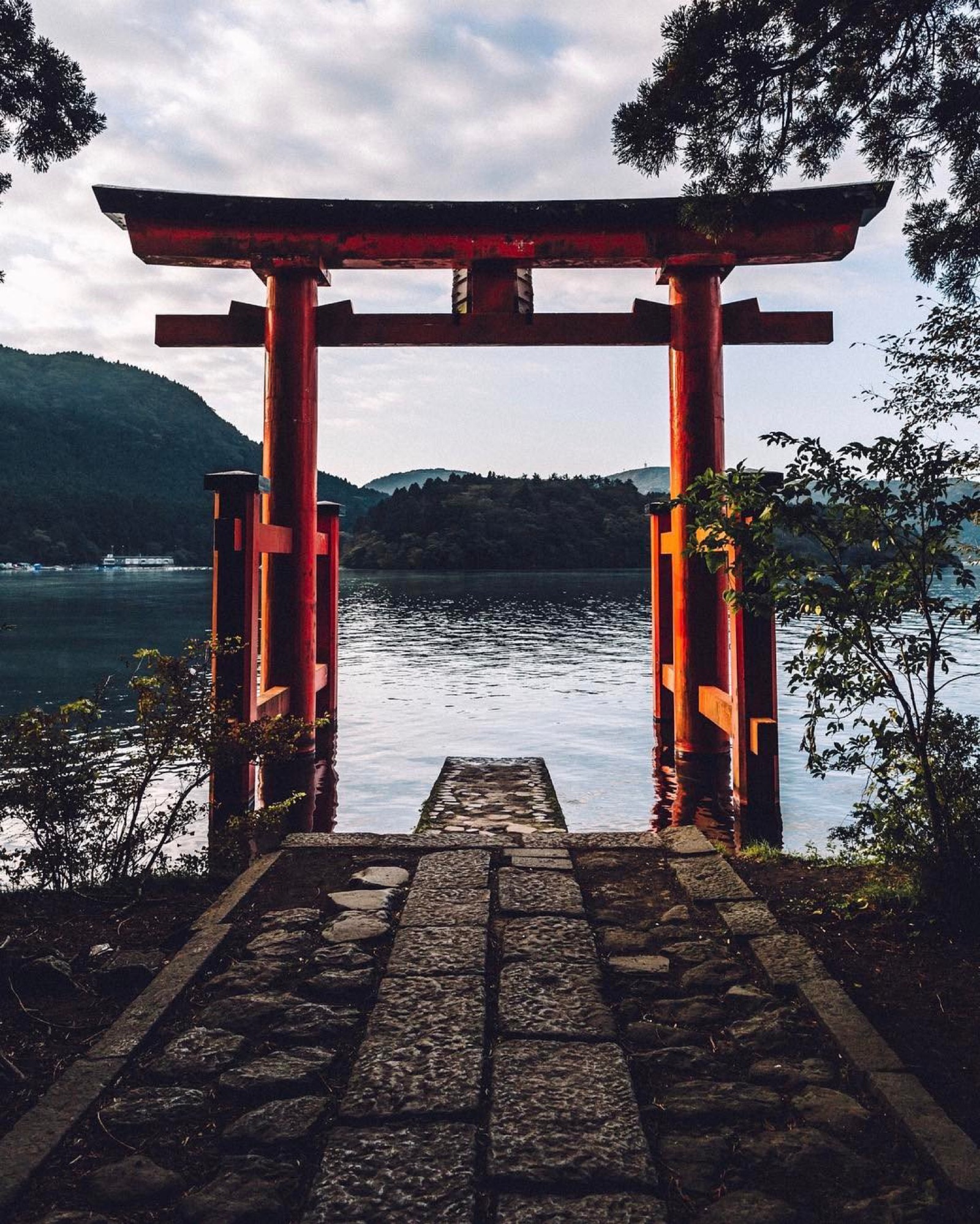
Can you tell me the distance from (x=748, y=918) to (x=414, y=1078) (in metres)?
1.89

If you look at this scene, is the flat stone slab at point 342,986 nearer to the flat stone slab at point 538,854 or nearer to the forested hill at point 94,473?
the flat stone slab at point 538,854

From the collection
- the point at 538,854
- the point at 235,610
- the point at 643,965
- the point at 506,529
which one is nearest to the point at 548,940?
the point at 643,965

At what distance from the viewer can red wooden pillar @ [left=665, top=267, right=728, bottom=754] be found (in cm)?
820

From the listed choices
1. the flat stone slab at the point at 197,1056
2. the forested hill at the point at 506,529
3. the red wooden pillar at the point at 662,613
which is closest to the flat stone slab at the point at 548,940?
the flat stone slab at the point at 197,1056

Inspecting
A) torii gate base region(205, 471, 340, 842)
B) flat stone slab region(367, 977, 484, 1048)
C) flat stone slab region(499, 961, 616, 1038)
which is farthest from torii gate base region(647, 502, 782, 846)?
torii gate base region(205, 471, 340, 842)

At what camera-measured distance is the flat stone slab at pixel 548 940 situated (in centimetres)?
349

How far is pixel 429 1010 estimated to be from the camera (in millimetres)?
3008

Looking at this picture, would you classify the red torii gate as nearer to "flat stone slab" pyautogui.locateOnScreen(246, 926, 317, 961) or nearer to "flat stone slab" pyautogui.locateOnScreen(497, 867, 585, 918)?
"flat stone slab" pyautogui.locateOnScreen(497, 867, 585, 918)

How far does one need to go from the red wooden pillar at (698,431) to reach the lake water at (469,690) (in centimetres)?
146

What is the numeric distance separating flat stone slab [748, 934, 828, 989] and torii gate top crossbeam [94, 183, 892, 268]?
6265mm

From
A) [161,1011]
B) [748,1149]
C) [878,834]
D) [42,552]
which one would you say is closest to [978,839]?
[878,834]

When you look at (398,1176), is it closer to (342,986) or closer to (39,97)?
(342,986)

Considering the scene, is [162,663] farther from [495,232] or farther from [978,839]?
[495,232]

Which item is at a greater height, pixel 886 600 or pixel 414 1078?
pixel 886 600
